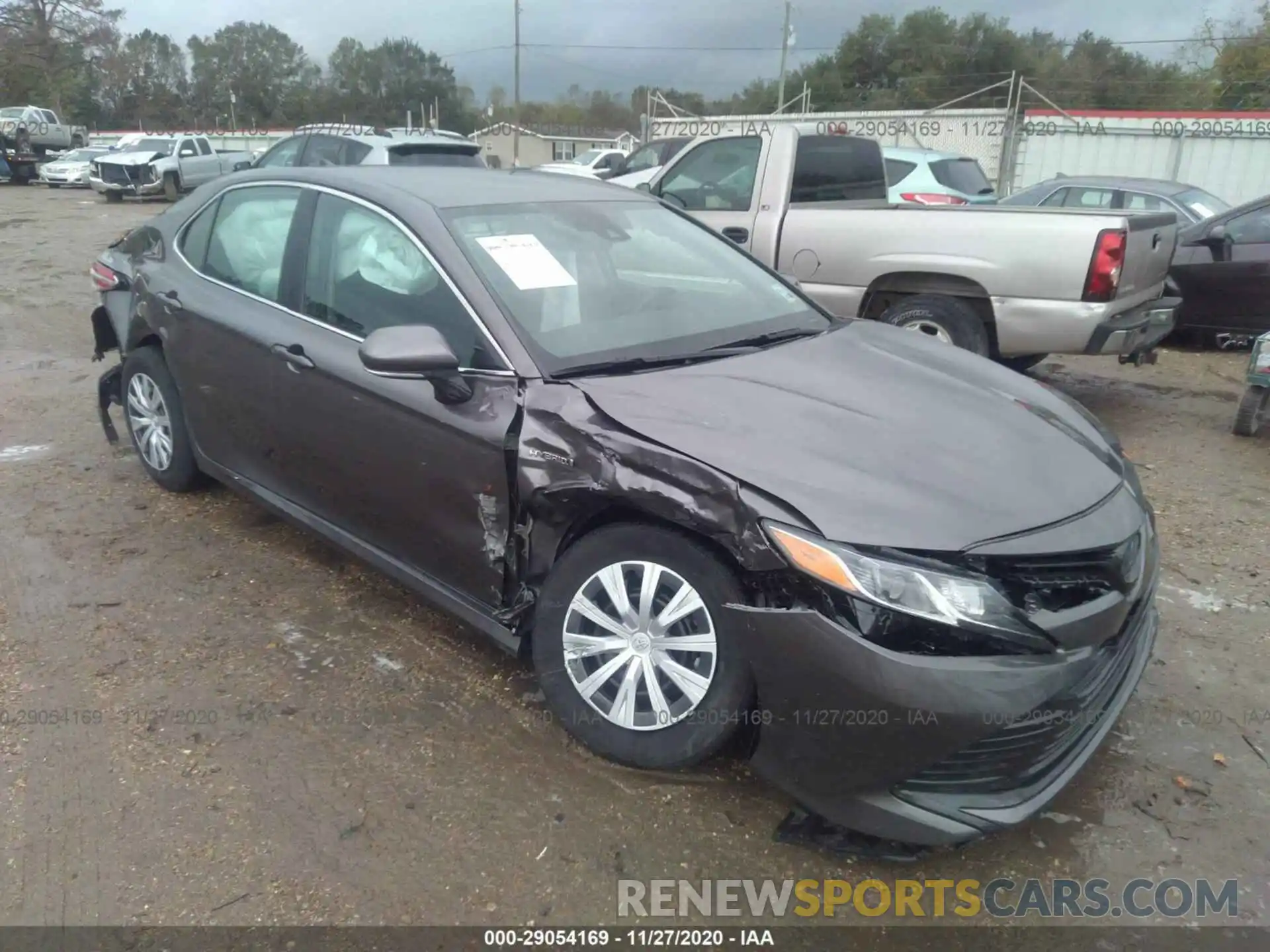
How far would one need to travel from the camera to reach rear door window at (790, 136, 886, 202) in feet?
23.7

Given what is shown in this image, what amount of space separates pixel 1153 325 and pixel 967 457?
14.4 feet

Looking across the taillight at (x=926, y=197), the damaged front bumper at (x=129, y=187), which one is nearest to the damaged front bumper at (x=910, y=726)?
the taillight at (x=926, y=197)

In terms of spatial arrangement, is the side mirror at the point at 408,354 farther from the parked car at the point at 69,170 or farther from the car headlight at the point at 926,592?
the parked car at the point at 69,170

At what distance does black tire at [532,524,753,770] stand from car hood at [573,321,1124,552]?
0.89 ft

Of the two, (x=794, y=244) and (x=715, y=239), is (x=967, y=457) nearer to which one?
(x=715, y=239)

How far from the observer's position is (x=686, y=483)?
256 cm

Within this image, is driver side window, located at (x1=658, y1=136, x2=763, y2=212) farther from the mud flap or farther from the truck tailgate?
the mud flap

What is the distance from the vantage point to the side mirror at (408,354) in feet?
9.46

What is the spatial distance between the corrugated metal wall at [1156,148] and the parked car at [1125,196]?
7770 mm

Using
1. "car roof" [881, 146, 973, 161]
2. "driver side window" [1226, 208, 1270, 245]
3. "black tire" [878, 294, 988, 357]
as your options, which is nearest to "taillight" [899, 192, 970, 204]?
"car roof" [881, 146, 973, 161]

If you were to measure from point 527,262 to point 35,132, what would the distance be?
124 ft

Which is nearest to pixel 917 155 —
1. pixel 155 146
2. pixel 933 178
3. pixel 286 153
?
pixel 933 178

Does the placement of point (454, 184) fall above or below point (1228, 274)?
above

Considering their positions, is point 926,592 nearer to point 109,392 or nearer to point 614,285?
point 614,285
